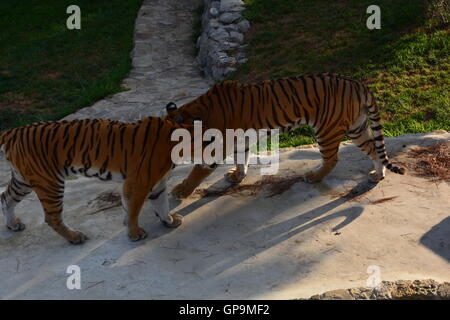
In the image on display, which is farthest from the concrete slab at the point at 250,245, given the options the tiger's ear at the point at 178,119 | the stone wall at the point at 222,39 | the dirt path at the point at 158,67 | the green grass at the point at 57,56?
the stone wall at the point at 222,39

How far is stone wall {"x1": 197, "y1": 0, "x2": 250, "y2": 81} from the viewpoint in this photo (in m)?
10.6

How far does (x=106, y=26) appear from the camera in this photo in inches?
539

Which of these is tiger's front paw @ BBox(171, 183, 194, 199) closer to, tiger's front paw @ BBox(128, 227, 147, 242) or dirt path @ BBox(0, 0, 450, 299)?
dirt path @ BBox(0, 0, 450, 299)

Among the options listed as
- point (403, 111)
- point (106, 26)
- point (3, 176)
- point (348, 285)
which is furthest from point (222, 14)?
point (348, 285)

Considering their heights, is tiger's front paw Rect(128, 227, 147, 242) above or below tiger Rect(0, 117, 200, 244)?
below

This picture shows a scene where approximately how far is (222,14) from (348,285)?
8.96m

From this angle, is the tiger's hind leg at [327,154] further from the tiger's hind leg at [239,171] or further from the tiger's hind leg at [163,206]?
the tiger's hind leg at [163,206]

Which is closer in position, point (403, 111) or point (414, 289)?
point (414, 289)

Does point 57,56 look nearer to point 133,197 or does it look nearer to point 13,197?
point 13,197

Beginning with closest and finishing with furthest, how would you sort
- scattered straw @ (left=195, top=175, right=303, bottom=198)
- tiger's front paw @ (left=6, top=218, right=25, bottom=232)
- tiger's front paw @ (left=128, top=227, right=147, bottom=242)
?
tiger's front paw @ (left=128, top=227, right=147, bottom=242) < tiger's front paw @ (left=6, top=218, right=25, bottom=232) < scattered straw @ (left=195, top=175, right=303, bottom=198)

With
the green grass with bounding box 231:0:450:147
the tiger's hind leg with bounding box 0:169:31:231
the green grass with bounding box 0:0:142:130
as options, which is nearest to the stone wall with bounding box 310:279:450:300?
the tiger's hind leg with bounding box 0:169:31:231

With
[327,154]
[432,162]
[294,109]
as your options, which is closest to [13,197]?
[294,109]

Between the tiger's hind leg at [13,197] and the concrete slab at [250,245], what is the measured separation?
0.31 ft
